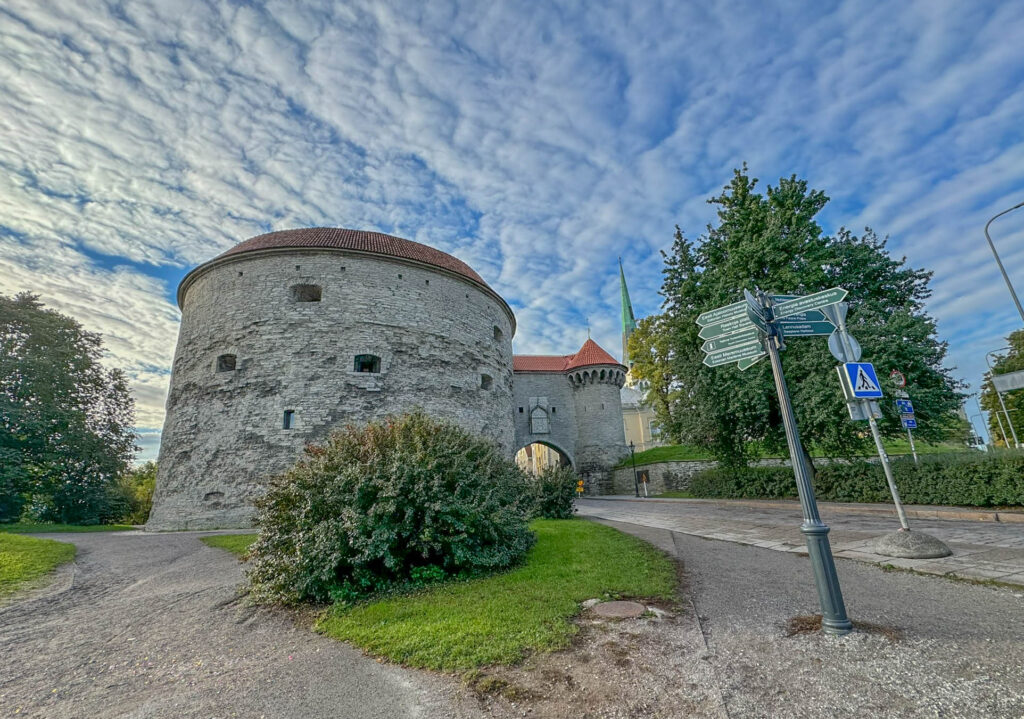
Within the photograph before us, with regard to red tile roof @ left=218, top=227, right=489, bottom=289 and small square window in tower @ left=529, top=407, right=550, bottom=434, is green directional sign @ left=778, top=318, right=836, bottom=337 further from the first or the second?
small square window in tower @ left=529, top=407, right=550, bottom=434

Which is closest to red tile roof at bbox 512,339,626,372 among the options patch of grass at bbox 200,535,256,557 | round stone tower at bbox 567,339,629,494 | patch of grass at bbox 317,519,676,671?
round stone tower at bbox 567,339,629,494

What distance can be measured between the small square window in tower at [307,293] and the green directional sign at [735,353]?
1801cm

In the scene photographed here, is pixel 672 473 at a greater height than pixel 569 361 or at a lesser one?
lesser

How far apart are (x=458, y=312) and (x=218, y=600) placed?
16.7m

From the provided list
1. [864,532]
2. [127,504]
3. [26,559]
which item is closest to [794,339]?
[864,532]

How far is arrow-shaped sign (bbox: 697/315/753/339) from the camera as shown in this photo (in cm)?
387

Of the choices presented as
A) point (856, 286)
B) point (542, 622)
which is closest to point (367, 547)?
point (542, 622)

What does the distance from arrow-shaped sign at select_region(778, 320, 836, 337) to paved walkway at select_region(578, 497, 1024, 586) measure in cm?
270

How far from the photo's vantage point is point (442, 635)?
3350mm

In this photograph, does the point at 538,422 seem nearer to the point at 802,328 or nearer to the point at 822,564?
the point at 802,328

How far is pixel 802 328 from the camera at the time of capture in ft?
13.1

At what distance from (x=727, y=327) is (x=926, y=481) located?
928 cm

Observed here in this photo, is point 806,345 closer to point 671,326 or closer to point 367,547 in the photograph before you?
point 671,326

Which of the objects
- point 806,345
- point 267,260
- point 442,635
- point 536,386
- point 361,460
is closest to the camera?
point 442,635
